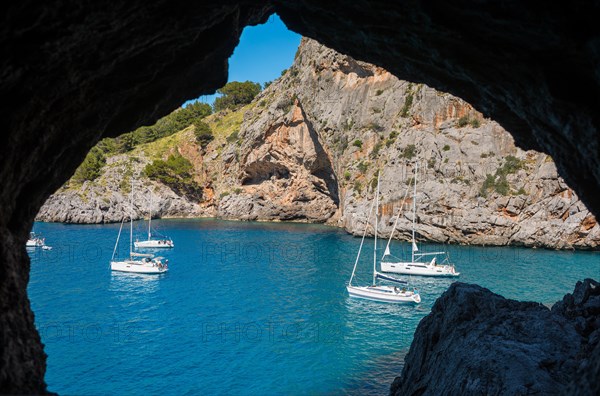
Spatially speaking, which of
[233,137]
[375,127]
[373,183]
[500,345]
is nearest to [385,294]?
[500,345]

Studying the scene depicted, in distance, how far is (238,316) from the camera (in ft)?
113

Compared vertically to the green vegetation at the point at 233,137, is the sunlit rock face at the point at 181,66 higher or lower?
lower

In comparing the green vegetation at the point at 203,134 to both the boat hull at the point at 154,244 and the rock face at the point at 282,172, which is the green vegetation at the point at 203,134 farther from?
the boat hull at the point at 154,244

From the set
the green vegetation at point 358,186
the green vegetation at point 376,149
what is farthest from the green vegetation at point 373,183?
the green vegetation at point 376,149

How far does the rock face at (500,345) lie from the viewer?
→ 10.5 m

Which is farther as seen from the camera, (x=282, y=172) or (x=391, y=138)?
(x=282, y=172)

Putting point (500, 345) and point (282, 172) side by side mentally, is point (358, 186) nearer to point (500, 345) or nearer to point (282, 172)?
point (282, 172)

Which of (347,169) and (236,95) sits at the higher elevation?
(236,95)

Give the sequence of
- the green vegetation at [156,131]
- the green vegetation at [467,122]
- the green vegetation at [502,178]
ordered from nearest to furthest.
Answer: the green vegetation at [502,178] < the green vegetation at [467,122] < the green vegetation at [156,131]

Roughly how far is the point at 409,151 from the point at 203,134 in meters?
67.0

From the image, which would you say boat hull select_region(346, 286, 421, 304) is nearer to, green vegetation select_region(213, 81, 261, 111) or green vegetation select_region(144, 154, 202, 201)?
green vegetation select_region(144, 154, 202, 201)

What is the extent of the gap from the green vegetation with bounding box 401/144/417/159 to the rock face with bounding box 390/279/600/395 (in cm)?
6077

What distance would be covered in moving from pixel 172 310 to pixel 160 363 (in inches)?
395

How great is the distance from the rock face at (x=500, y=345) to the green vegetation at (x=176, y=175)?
103m
